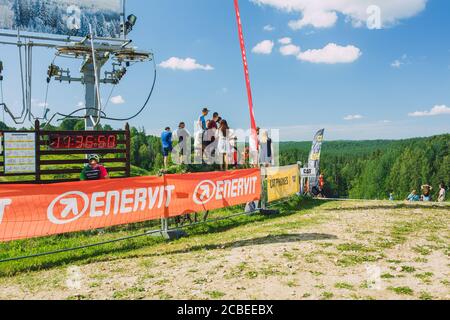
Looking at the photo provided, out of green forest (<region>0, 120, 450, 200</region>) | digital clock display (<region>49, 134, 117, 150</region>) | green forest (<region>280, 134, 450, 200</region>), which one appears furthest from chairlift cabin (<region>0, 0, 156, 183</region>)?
green forest (<region>280, 134, 450, 200</region>)

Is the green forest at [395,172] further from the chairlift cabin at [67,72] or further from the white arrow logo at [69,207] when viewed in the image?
the white arrow logo at [69,207]

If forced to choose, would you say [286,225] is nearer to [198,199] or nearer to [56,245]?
[198,199]

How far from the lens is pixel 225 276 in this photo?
22.0 feet

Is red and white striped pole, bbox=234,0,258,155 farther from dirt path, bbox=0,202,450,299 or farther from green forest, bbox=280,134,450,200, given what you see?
green forest, bbox=280,134,450,200

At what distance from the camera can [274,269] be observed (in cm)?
705

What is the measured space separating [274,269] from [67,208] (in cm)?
423

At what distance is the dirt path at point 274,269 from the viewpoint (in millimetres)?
6012

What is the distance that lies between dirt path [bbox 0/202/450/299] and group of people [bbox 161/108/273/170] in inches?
187

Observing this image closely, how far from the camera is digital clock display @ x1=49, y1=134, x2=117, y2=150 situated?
16266 mm

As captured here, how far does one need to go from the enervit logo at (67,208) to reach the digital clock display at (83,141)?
852cm

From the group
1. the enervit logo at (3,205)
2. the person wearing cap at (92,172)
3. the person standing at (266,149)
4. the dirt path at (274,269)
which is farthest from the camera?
the person standing at (266,149)

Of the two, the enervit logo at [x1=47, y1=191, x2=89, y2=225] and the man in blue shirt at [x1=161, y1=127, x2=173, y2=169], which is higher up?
the man in blue shirt at [x1=161, y1=127, x2=173, y2=169]

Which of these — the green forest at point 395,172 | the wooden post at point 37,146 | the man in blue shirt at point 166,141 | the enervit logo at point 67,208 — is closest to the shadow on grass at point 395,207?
the man in blue shirt at point 166,141
